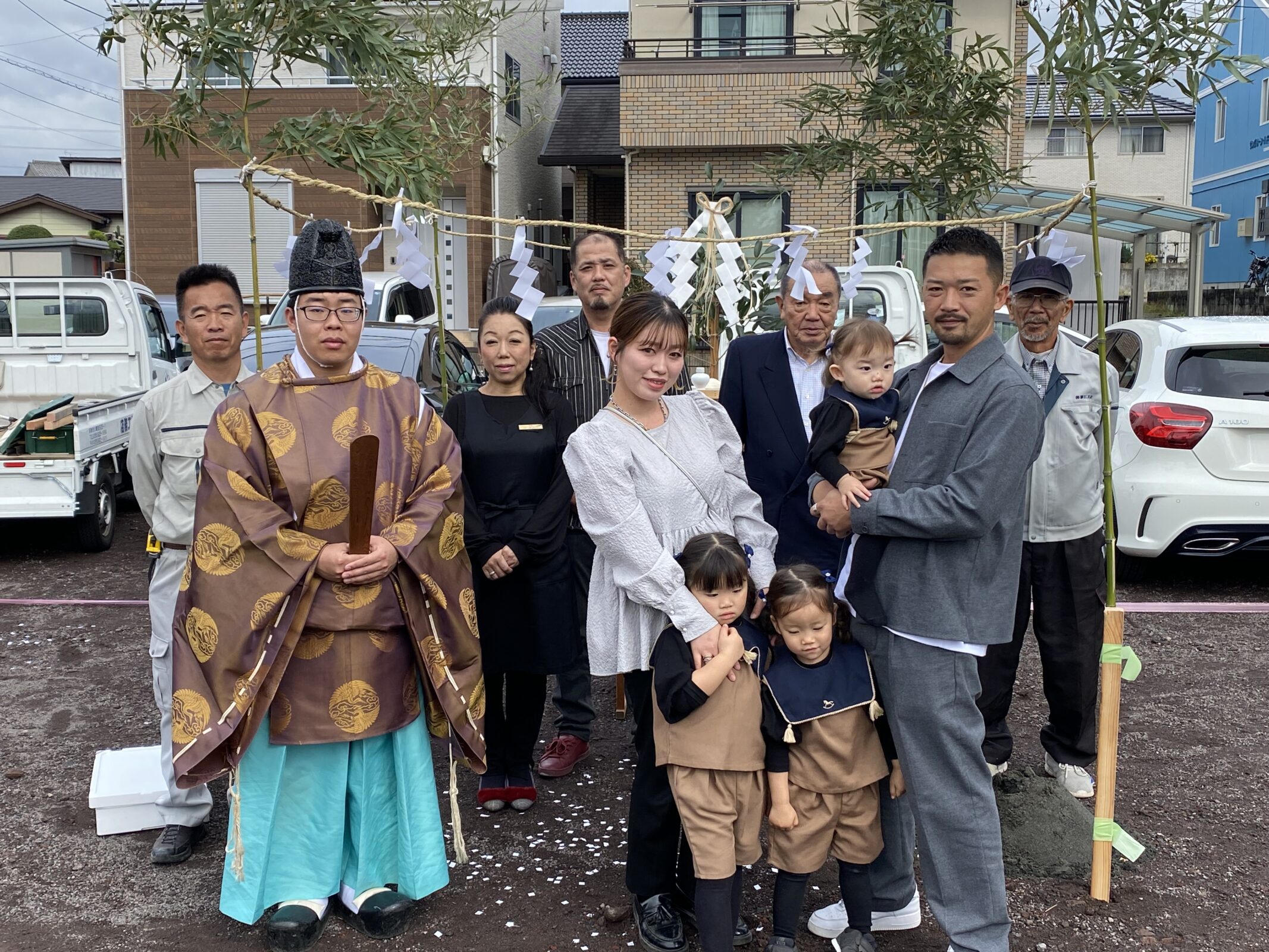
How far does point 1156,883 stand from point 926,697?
1370 millimetres

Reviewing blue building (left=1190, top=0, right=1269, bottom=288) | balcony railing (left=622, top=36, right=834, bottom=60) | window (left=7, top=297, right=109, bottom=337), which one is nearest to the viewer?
window (left=7, top=297, right=109, bottom=337)

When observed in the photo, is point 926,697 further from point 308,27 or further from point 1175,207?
point 1175,207

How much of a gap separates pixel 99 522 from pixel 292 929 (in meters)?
6.25

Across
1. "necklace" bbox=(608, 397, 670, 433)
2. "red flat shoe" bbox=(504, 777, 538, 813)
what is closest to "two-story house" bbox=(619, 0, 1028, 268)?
"red flat shoe" bbox=(504, 777, 538, 813)

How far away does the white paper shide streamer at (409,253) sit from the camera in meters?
3.80

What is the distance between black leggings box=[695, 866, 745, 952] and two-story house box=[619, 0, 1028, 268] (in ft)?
43.9

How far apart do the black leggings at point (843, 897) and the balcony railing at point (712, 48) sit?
51.2 feet

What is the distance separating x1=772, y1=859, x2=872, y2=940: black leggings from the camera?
3031 mm

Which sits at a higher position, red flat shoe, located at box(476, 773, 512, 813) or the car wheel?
the car wheel

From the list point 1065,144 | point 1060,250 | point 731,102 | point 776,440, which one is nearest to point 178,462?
point 776,440

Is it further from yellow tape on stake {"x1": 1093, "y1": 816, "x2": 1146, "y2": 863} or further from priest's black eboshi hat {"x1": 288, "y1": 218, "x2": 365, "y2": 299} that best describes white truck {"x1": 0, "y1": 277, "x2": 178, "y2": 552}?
yellow tape on stake {"x1": 1093, "y1": 816, "x2": 1146, "y2": 863}

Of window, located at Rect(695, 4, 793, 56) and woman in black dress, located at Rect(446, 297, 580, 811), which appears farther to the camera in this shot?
window, located at Rect(695, 4, 793, 56)

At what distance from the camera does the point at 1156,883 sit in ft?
11.6

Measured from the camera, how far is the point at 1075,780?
4.20 metres
